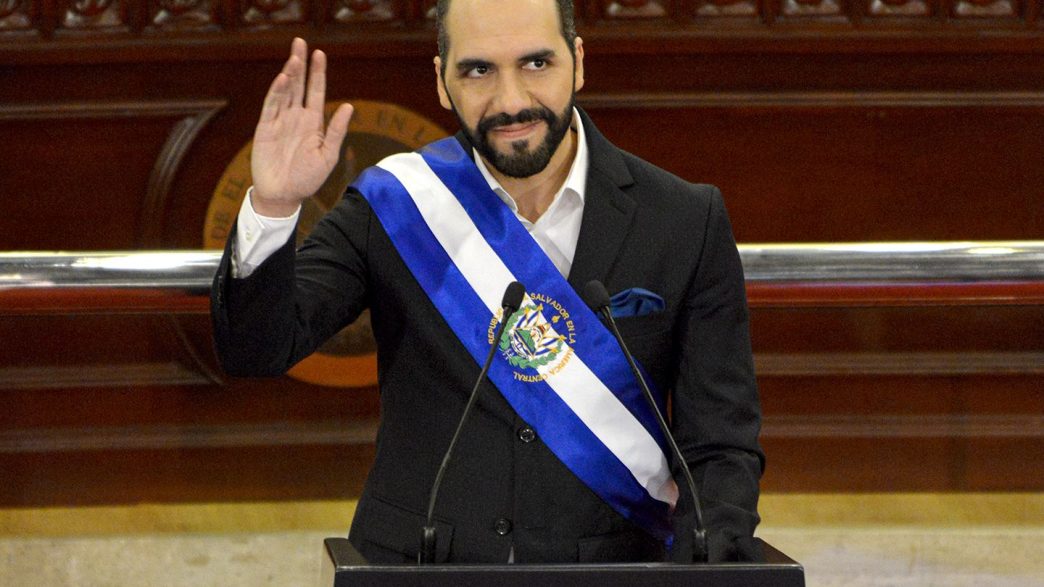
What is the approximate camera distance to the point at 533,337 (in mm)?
1510

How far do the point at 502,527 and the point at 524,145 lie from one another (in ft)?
1.42

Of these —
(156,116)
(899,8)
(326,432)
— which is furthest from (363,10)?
(899,8)

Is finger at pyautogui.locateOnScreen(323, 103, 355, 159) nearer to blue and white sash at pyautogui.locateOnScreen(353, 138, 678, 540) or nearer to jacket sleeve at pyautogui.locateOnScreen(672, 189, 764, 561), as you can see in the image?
blue and white sash at pyautogui.locateOnScreen(353, 138, 678, 540)

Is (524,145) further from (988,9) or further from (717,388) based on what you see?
(988,9)

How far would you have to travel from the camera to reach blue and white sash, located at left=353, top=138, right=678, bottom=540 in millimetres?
1508

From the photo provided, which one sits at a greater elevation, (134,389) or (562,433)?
(562,433)

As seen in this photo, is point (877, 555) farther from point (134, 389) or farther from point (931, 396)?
point (134, 389)

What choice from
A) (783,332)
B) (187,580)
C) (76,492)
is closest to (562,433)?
(187,580)

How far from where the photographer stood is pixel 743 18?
3244 millimetres

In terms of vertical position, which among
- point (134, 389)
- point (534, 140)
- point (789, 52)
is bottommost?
point (134, 389)

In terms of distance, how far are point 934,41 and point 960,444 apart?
1.00m

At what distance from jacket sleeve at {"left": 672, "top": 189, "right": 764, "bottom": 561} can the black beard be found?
21 centimetres

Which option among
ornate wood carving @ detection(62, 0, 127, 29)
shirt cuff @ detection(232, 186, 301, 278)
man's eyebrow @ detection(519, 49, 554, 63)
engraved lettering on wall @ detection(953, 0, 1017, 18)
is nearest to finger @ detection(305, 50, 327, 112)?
shirt cuff @ detection(232, 186, 301, 278)

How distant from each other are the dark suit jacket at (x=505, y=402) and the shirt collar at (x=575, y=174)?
2 cm
